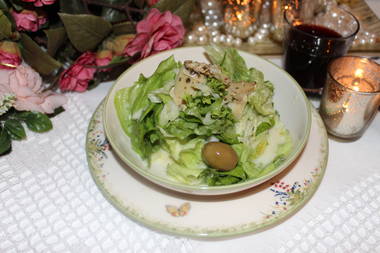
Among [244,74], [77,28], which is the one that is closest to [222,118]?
[244,74]

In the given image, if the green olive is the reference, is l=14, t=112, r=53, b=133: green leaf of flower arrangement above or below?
below

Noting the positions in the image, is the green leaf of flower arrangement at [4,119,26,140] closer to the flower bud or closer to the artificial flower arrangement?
the artificial flower arrangement

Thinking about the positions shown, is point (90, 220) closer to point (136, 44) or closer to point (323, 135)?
point (136, 44)

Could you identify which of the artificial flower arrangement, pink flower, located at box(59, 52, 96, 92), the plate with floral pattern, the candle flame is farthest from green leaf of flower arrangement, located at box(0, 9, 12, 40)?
the candle flame

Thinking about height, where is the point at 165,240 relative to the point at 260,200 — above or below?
below

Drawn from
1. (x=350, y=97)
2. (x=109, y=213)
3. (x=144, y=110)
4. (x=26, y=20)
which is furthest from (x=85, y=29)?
(x=350, y=97)

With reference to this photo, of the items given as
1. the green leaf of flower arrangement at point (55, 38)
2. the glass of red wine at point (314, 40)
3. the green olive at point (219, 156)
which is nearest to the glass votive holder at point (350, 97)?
the glass of red wine at point (314, 40)
